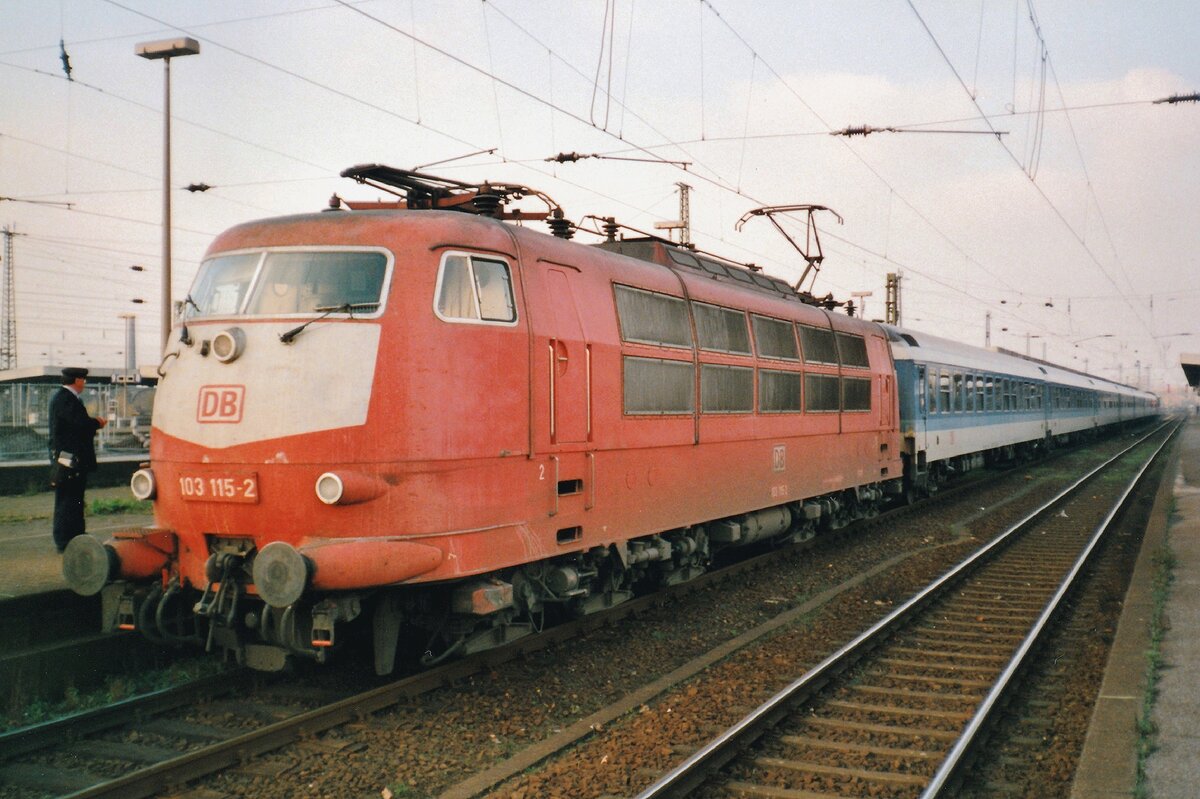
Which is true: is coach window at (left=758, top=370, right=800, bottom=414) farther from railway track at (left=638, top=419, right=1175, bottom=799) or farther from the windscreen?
the windscreen

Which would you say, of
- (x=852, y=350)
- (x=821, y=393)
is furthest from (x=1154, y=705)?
(x=852, y=350)

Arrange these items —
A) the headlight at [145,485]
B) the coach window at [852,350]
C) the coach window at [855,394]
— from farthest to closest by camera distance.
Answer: the coach window at [852,350]
the coach window at [855,394]
the headlight at [145,485]

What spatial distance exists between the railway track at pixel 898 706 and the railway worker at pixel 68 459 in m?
6.65

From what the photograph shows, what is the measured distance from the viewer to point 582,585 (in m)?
8.56

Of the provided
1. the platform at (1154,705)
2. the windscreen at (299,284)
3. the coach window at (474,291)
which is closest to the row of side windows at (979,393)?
the platform at (1154,705)

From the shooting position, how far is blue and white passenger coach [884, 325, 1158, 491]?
19641mm

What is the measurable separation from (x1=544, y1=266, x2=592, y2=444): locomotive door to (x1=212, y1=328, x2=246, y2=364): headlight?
2.31 metres

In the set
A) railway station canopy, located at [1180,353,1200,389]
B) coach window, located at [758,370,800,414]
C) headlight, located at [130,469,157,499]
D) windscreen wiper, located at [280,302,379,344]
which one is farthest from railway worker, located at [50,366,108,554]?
railway station canopy, located at [1180,353,1200,389]

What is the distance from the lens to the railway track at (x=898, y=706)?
5.82 metres

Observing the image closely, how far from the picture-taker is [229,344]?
6828 millimetres

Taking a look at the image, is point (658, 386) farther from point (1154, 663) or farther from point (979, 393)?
point (979, 393)

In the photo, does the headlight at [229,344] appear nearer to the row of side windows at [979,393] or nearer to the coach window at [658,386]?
the coach window at [658,386]

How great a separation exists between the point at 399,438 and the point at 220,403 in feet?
4.45

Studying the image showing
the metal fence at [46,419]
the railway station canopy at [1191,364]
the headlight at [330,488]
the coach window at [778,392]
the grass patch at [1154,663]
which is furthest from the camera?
the railway station canopy at [1191,364]
